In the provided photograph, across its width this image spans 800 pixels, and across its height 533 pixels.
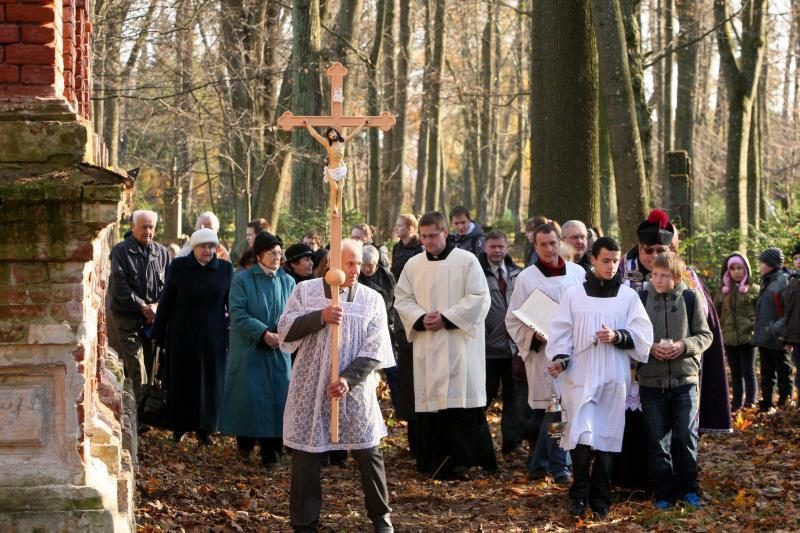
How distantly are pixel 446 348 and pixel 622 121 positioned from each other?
177 inches

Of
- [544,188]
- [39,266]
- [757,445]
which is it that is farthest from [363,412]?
[544,188]

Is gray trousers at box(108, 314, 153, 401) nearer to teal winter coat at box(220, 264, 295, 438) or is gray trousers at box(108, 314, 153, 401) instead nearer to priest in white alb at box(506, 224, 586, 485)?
teal winter coat at box(220, 264, 295, 438)

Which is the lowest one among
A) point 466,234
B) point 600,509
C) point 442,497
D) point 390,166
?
point 442,497

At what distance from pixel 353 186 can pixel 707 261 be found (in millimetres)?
21762

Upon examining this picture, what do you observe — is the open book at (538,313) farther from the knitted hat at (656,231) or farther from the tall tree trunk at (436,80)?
the tall tree trunk at (436,80)

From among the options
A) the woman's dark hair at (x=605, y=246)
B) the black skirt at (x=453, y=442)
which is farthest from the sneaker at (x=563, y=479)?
the woman's dark hair at (x=605, y=246)

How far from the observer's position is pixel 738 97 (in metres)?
21.0

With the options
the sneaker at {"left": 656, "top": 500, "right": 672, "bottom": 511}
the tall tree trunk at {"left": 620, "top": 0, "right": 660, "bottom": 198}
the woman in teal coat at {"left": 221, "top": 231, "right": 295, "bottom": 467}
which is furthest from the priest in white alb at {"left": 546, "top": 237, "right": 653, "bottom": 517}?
the tall tree trunk at {"left": 620, "top": 0, "right": 660, "bottom": 198}

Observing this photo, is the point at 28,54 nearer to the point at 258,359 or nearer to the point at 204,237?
the point at 258,359

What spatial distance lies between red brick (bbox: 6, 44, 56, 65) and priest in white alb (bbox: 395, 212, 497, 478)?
4.70 metres

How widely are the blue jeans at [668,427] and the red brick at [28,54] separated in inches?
195

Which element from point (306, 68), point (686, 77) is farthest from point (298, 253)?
point (686, 77)

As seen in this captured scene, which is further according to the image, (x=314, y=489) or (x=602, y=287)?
(x=602, y=287)

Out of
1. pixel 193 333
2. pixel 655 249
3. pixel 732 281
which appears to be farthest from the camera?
pixel 732 281
